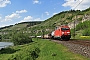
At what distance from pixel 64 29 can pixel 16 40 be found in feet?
285

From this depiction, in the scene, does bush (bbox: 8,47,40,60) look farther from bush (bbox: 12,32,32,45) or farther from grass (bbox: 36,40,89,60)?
bush (bbox: 12,32,32,45)

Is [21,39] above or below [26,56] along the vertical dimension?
above

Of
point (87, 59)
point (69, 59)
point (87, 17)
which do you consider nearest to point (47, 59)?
point (69, 59)

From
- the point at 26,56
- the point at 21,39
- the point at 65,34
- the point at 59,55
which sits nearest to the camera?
the point at 59,55

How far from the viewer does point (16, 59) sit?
22000 mm

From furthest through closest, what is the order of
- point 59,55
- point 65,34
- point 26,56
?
point 65,34
point 26,56
point 59,55

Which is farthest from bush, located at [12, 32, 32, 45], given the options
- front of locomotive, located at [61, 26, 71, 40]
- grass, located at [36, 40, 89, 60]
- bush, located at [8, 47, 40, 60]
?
grass, located at [36, 40, 89, 60]

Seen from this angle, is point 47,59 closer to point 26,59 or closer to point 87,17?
point 26,59

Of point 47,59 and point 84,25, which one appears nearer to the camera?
point 47,59

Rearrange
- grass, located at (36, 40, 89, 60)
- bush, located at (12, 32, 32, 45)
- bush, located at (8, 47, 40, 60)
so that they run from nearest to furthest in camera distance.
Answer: grass, located at (36, 40, 89, 60)
bush, located at (8, 47, 40, 60)
bush, located at (12, 32, 32, 45)

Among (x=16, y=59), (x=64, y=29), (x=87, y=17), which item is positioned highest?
(x=87, y=17)

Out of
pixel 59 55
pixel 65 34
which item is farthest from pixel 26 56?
pixel 65 34

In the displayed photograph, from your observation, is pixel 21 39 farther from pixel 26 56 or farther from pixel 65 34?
pixel 26 56

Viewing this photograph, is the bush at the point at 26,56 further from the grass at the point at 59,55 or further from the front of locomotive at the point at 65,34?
the front of locomotive at the point at 65,34
